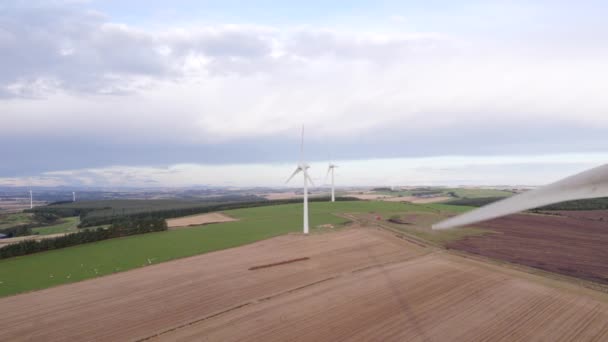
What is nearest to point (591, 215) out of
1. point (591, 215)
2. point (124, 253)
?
point (591, 215)

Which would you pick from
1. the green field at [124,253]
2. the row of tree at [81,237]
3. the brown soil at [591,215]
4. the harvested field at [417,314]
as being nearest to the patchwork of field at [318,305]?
the harvested field at [417,314]

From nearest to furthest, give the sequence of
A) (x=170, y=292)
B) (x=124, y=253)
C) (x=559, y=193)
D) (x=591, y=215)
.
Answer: (x=559, y=193)
(x=170, y=292)
(x=124, y=253)
(x=591, y=215)

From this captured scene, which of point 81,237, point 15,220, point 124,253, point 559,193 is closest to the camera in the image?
point 559,193

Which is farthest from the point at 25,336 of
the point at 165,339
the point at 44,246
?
the point at 44,246

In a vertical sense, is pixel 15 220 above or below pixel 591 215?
below

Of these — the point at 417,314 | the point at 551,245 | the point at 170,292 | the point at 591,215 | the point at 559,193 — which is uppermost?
the point at 559,193

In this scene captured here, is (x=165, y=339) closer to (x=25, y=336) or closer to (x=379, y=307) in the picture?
(x=25, y=336)

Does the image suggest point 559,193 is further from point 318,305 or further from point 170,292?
point 170,292
